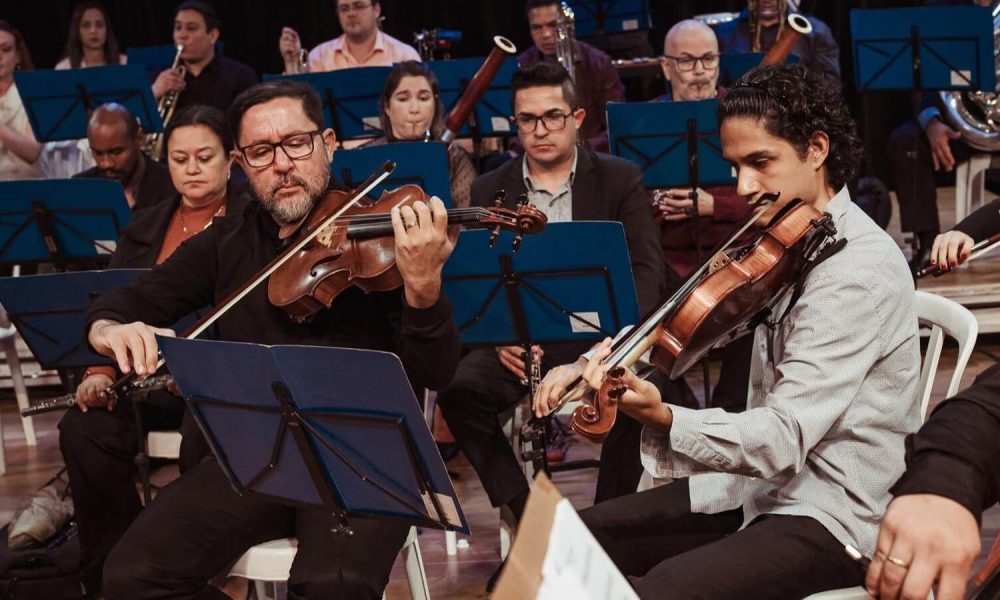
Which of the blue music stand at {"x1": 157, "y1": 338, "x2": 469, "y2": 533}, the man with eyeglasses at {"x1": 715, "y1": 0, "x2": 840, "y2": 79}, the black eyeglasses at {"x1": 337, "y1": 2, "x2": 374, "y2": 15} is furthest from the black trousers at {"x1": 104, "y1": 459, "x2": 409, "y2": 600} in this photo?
the man with eyeglasses at {"x1": 715, "y1": 0, "x2": 840, "y2": 79}

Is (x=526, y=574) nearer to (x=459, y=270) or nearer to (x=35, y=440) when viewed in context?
(x=459, y=270)

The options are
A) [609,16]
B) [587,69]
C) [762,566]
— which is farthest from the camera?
[609,16]

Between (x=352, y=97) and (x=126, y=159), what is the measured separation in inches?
41.2

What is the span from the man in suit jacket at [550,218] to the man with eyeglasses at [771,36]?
229 centimetres

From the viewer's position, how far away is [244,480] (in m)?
2.17

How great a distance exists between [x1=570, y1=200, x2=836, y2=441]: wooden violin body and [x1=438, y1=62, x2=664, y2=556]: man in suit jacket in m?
1.27

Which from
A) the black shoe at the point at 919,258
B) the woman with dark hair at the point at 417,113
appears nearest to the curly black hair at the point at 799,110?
the woman with dark hair at the point at 417,113

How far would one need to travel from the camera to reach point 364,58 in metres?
5.93

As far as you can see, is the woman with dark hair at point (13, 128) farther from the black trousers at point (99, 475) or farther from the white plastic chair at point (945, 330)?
the white plastic chair at point (945, 330)

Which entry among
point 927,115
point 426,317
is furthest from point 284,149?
point 927,115

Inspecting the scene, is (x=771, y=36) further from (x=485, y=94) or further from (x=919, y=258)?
(x=485, y=94)

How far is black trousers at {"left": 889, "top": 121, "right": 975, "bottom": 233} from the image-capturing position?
5.07 metres

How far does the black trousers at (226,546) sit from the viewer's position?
2133 millimetres

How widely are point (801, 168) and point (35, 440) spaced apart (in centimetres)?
366
